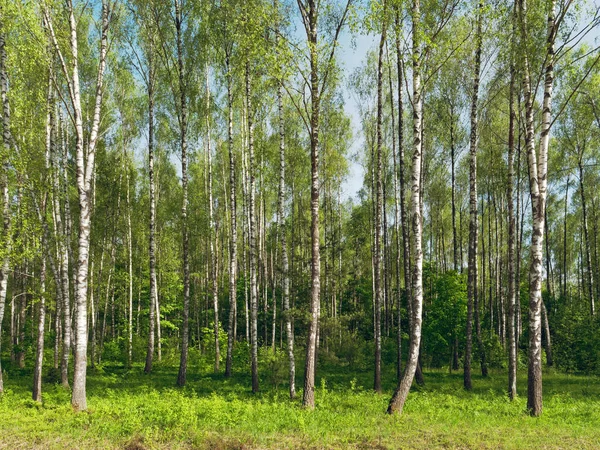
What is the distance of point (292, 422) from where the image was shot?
8.39 m

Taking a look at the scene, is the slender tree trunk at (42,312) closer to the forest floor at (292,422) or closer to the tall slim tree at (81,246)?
the forest floor at (292,422)

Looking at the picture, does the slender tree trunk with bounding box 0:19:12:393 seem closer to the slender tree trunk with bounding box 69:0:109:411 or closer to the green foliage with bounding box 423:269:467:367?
the slender tree trunk with bounding box 69:0:109:411

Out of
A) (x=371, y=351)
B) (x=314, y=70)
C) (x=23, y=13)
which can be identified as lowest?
(x=371, y=351)

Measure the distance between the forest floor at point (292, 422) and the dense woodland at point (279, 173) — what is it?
2.70 ft

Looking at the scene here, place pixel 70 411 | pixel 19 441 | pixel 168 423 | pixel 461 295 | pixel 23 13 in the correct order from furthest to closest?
1. pixel 461 295
2. pixel 23 13
3. pixel 70 411
4. pixel 168 423
5. pixel 19 441

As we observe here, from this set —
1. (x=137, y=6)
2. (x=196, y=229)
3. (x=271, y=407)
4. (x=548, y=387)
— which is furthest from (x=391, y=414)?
(x=196, y=229)

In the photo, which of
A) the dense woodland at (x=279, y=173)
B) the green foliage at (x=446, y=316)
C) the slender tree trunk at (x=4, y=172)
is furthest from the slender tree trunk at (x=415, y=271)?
the green foliage at (x=446, y=316)

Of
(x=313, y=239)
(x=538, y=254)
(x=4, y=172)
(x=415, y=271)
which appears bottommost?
(x=415, y=271)

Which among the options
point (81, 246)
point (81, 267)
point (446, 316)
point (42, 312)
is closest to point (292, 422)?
point (81, 267)

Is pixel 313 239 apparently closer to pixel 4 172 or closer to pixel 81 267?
pixel 81 267

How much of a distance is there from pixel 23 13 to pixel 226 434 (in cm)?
1163

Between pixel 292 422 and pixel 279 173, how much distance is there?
13.1m

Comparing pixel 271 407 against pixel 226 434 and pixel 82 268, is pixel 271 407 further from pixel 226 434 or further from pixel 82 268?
pixel 82 268

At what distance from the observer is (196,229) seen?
2606 centimetres
